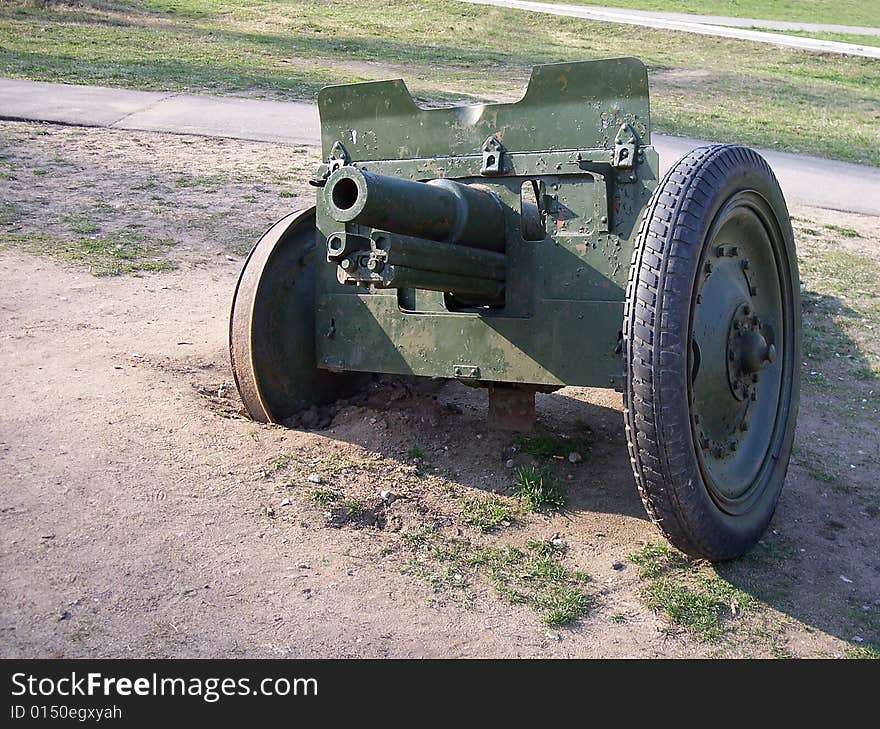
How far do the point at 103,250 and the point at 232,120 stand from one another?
4901 millimetres

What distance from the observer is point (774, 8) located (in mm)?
32750

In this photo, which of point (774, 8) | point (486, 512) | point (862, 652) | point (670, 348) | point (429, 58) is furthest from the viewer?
point (774, 8)

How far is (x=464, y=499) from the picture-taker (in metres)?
4.30

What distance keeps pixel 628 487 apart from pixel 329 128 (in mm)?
1982

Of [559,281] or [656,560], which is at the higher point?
[559,281]

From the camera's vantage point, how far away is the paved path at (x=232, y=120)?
10727mm

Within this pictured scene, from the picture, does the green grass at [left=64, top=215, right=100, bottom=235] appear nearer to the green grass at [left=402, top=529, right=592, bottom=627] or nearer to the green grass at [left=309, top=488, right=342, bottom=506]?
the green grass at [left=309, top=488, right=342, bottom=506]

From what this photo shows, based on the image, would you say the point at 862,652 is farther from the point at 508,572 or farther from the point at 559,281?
the point at 559,281

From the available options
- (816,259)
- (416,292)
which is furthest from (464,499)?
(816,259)

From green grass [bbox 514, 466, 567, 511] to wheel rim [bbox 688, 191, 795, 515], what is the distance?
677 millimetres

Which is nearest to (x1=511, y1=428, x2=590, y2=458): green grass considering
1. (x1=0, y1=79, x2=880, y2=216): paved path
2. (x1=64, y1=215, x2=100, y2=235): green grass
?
(x1=64, y1=215, x2=100, y2=235): green grass

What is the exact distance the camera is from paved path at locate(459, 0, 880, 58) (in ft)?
76.5

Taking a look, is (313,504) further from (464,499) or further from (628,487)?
(628,487)

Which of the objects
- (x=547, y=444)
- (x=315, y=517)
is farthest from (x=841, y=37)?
(x=315, y=517)
